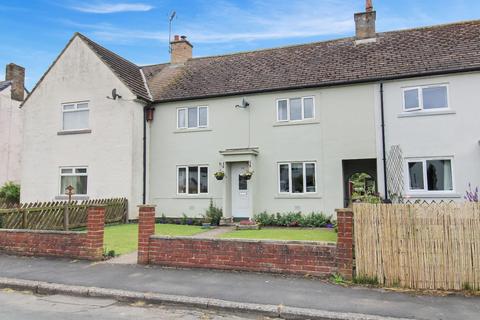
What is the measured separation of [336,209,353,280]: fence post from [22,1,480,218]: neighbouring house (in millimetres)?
7843

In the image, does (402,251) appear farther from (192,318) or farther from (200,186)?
(200,186)

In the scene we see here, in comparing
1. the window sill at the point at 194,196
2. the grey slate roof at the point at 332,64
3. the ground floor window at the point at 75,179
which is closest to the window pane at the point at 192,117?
the grey slate roof at the point at 332,64

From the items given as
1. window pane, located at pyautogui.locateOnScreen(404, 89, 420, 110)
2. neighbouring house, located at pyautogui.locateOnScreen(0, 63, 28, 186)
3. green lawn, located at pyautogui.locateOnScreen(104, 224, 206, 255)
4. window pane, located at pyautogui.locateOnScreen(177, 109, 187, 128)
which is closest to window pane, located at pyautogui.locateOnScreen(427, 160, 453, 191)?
window pane, located at pyautogui.locateOnScreen(404, 89, 420, 110)

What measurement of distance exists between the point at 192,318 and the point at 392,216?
375 cm

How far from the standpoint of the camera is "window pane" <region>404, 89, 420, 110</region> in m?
13.9

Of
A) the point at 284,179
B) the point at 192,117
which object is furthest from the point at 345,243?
the point at 192,117

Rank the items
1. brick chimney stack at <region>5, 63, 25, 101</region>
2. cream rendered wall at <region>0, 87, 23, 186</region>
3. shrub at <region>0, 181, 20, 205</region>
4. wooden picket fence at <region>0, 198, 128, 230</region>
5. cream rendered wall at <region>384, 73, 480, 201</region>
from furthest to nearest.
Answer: brick chimney stack at <region>5, 63, 25, 101</region>, cream rendered wall at <region>0, 87, 23, 186</region>, shrub at <region>0, 181, 20, 205</region>, cream rendered wall at <region>384, 73, 480, 201</region>, wooden picket fence at <region>0, 198, 128, 230</region>

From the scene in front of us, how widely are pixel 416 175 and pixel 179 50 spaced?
526 inches

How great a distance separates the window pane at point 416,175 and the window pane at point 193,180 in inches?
336

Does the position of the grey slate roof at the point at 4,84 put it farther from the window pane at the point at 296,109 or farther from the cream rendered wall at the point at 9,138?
the window pane at the point at 296,109

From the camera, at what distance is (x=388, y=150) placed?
14.0 m

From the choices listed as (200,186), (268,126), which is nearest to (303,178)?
(268,126)

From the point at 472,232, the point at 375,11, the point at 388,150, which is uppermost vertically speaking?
the point at 375,11

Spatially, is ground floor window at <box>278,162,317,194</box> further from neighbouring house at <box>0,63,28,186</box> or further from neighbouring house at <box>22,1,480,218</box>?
neighbouring house at <box>0,63,28,186</box>
